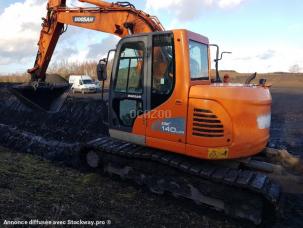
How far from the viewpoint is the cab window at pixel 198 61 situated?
6188 millimetres

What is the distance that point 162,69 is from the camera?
6305 mm

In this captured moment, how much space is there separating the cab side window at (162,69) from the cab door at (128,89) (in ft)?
0.62

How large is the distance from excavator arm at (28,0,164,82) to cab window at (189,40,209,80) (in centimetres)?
181

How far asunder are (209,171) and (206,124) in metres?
0.81

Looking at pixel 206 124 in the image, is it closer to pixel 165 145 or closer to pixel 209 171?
pixel 209 171

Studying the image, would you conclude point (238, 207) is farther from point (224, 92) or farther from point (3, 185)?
point (3, 185)

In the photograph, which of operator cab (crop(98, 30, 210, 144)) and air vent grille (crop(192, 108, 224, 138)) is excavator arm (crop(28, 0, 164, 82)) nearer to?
operator cab (crop(98, 30, 210, 144))

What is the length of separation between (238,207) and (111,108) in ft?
10.2

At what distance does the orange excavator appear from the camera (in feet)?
18.8

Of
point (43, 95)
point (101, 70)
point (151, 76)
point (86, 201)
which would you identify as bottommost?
point (86, 201)

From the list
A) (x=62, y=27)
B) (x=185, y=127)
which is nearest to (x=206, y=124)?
(x=185, y=127)

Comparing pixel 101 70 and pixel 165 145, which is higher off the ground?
pixel 101 70

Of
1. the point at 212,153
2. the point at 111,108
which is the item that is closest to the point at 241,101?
the point at 212,153

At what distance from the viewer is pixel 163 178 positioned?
21.7ft
